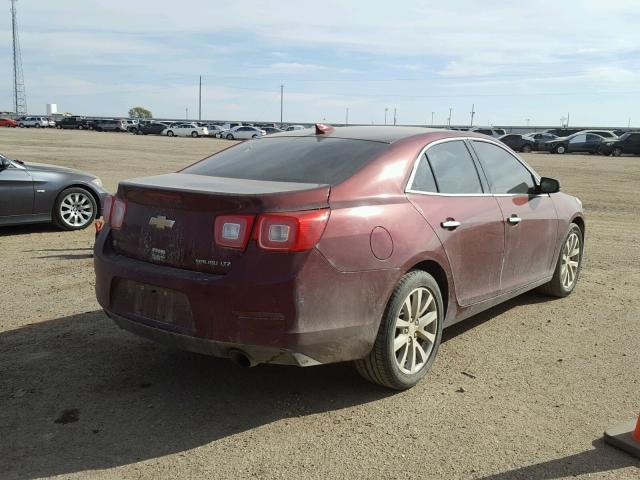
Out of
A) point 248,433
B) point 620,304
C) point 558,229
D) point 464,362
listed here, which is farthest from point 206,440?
point 620,304

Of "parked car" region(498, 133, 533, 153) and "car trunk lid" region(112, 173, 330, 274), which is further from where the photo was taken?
"parked car" region(498, 133, 533, 153)

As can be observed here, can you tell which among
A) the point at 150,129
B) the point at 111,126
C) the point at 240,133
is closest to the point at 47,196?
the point at 240,133

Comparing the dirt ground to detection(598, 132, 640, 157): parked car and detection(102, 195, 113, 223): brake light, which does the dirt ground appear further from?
detection(598, 132, 640, 157): parked car

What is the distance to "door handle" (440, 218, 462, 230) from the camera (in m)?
4.21

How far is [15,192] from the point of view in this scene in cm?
865

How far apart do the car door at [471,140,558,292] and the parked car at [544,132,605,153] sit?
132 ft

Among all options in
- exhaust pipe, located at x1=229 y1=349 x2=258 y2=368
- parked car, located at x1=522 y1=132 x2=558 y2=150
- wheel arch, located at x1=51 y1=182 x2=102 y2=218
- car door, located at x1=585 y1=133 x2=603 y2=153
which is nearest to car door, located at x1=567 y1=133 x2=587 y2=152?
car door, located at x1=585 y1=133 x2=603 y2=153

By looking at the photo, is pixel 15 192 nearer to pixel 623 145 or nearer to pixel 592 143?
pixel 623 145

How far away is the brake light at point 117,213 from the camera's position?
3.97m

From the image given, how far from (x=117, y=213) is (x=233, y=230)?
106 cm

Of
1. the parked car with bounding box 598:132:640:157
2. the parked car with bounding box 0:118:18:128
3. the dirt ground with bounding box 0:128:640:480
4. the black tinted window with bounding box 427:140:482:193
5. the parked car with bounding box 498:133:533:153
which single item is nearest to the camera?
the dirt ground with bounding box 0:128:640:480

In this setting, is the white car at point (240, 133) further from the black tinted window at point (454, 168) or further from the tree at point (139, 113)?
the tree at point (139, 113)

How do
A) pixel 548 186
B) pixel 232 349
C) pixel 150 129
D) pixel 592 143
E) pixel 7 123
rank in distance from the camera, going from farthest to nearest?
pixel 7 123
pixel 150 129
pixel 592 143
pixel 548 186
pixel 232 349

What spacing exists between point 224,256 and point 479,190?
2.28 m
